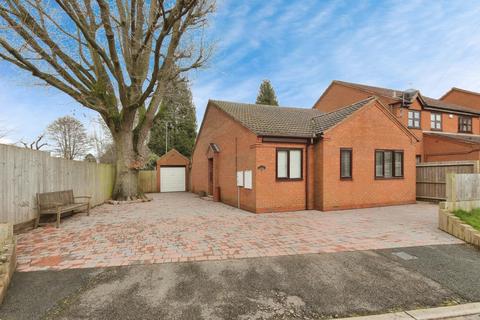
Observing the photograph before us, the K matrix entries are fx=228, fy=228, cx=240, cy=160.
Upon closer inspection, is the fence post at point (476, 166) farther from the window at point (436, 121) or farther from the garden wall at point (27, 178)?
the garden wall at point (27, 178)

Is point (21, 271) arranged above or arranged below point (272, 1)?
below

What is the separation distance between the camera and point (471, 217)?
6.75 m

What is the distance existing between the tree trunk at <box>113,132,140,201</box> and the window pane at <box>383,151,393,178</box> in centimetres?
1379

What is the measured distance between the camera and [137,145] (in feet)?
46.4

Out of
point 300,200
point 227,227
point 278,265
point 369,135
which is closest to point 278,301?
point 278,265

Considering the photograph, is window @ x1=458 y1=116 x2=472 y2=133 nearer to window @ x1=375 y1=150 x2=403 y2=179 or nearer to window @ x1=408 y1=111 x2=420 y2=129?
window @ x1=408 y1=111 x2=420 y2=129

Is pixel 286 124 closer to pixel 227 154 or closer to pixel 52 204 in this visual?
pixel 227 154

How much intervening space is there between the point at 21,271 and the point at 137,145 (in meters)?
10.8

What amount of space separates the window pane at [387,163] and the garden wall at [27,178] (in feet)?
48.0

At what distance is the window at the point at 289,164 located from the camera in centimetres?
1031

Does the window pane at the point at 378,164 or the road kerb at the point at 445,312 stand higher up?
the window pane at the point at 378,164

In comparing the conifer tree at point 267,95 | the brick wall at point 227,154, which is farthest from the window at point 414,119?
the conifer tree at point 267,95

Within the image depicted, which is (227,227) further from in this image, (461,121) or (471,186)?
(461,121)

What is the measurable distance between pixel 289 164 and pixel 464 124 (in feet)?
66.9
